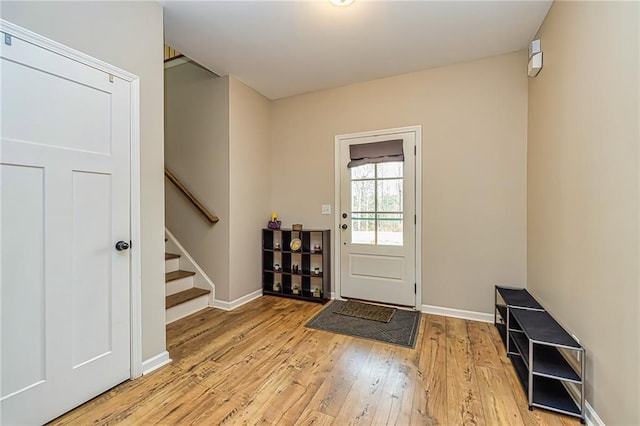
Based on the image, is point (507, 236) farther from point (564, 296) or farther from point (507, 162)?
point (564, 296)

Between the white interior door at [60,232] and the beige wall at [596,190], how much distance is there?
8.94ft

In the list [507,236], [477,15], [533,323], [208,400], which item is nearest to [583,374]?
[533,323]

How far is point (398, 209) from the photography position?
3.24 meters

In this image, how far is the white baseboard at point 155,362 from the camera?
196 cm

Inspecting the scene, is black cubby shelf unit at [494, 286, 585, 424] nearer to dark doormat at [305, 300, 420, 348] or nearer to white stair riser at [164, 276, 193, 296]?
dark doormat at [305, 300, 420, 348]

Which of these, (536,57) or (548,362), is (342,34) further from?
(548,362)

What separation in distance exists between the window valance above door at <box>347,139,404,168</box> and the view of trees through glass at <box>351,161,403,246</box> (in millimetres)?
62

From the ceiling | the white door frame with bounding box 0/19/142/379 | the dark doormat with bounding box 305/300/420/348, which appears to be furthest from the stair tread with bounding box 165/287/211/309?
the ceiling

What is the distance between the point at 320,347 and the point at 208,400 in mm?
946

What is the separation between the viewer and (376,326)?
275 cm

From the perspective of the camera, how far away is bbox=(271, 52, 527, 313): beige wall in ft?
9.03

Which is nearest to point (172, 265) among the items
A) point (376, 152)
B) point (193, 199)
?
point (193, 199)

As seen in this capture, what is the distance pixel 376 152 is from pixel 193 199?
225 centimetres

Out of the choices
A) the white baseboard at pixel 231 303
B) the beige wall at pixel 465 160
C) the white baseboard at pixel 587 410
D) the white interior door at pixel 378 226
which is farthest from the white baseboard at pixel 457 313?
the white baseboard at pixel 231 303
